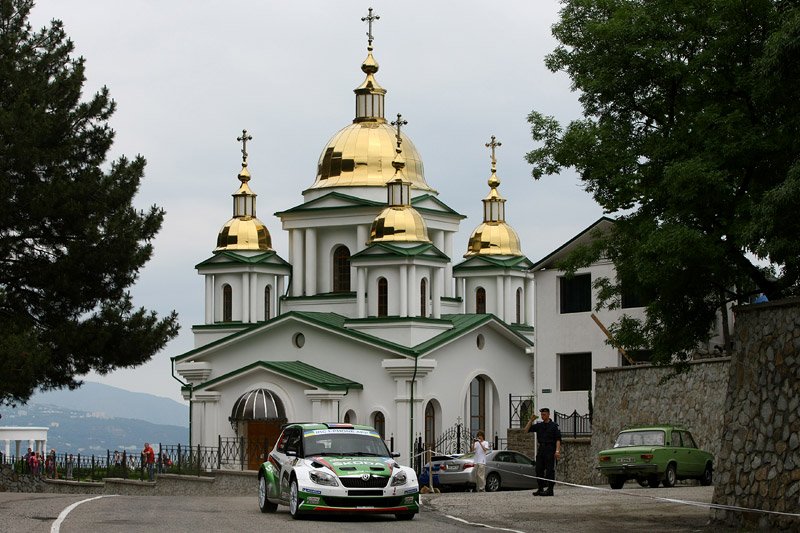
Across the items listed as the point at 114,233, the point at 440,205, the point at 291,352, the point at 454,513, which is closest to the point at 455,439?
the point at 291,352

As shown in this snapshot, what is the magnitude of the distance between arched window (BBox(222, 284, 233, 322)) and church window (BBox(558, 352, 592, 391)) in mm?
18916

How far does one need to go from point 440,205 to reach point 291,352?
9.68 meters

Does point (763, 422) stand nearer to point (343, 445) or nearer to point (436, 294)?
point (343, 445)

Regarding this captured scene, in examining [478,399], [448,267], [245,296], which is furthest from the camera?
[448,267]

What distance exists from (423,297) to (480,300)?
9226 mm

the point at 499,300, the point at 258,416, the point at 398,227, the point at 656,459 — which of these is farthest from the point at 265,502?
the point at 499,300

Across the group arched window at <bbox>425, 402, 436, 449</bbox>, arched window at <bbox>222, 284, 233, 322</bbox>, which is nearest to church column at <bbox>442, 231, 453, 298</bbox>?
arched window at <bbox>425, 402, 436, 449</bbox>

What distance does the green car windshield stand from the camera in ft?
98.3

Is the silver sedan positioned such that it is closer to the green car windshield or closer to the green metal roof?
the green car windshield

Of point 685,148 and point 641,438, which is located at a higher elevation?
point 685,148

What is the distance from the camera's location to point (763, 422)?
60.0 ft

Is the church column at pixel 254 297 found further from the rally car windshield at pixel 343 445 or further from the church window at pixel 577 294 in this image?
the rally car windshield at pixel 343 445

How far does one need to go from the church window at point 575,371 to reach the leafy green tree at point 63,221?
12.6 metres

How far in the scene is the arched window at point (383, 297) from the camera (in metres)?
57.3
